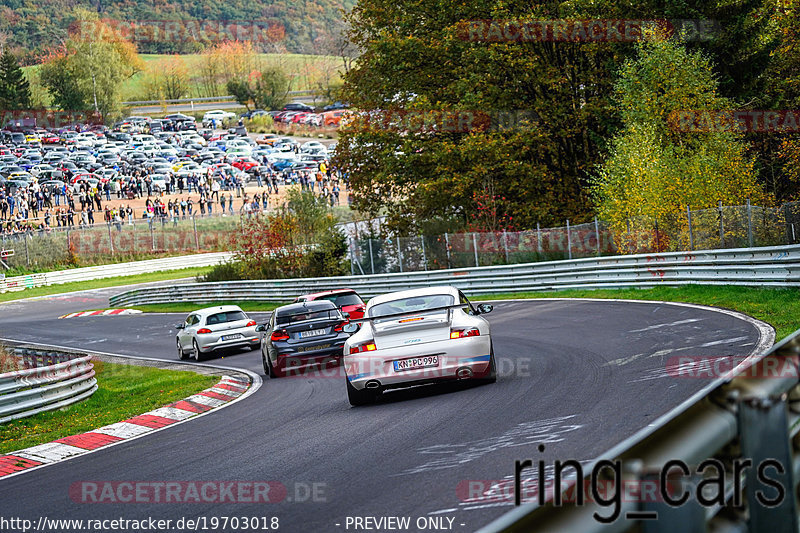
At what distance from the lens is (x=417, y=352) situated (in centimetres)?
1260

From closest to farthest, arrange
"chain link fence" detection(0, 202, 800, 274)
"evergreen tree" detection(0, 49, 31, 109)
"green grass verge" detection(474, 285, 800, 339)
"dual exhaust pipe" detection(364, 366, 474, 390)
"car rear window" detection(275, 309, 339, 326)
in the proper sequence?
"dual exhaust pipe" detection(364, 366, 474, 390) → "green grass verge" detection(474, 285, 800, 339) → "car rear window" detection(275, 309, 339, 326) → "chain link fence" detection(0, 202, 800, 274) → "evergreen tree" detection(0, 49, 31, 109)

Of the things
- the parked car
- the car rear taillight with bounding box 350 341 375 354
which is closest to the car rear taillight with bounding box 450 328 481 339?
the car rear taillight with bounding box 350 341 375 354

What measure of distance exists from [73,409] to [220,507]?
440 inches

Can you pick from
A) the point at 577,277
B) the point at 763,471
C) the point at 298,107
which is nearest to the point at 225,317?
the point at 577,277

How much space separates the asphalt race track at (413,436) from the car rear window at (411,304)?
1.20m

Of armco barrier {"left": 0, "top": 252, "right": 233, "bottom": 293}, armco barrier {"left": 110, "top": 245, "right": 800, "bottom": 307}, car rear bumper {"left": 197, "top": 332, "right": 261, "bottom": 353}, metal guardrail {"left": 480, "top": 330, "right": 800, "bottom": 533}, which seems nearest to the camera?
metal guardrail {"left": 480, "top": 330, "right": 800, "bottom": 533}

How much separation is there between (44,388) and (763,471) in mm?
16731

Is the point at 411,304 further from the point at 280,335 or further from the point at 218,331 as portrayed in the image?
the point at 218,331

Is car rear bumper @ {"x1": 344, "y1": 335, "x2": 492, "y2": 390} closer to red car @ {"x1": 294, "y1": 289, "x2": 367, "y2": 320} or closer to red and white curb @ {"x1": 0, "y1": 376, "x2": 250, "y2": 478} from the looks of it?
red and white curb @ {"x1": 0, "y1": 376, "x2": 250, "y2": 478}

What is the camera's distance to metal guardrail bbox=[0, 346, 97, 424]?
53.9 ft

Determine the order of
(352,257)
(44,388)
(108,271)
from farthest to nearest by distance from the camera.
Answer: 1. (108,271)
2. (352,257)
3. (44,388)

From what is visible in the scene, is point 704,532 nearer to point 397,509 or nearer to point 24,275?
point 397,509

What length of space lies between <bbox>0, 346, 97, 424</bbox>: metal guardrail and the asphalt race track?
377 centimetres

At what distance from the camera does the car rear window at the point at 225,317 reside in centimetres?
2480
